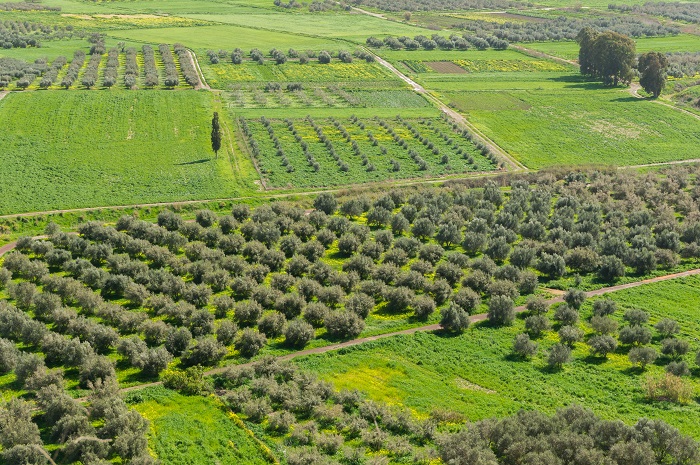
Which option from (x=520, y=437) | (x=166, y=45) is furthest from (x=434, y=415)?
(x=166, y=45)

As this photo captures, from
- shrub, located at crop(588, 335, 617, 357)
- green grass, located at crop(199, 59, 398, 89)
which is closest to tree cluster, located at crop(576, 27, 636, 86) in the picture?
green grass, located at crop(199, 59, 398, 89)

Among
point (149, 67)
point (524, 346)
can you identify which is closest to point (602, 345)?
point (524, 346)

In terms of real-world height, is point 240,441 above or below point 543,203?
below

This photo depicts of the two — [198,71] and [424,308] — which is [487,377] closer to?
[424,308]

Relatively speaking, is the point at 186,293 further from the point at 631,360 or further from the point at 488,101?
the point at 488,101

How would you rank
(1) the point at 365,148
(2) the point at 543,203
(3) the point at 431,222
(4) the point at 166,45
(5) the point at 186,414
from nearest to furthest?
(5) the point at 186,414
(3) the point at 431,222
(2) the point at 543,203
(1) the point at 365,148
(4) the point at 166,45

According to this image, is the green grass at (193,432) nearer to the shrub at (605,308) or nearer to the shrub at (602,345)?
the shrub at (602,345)
